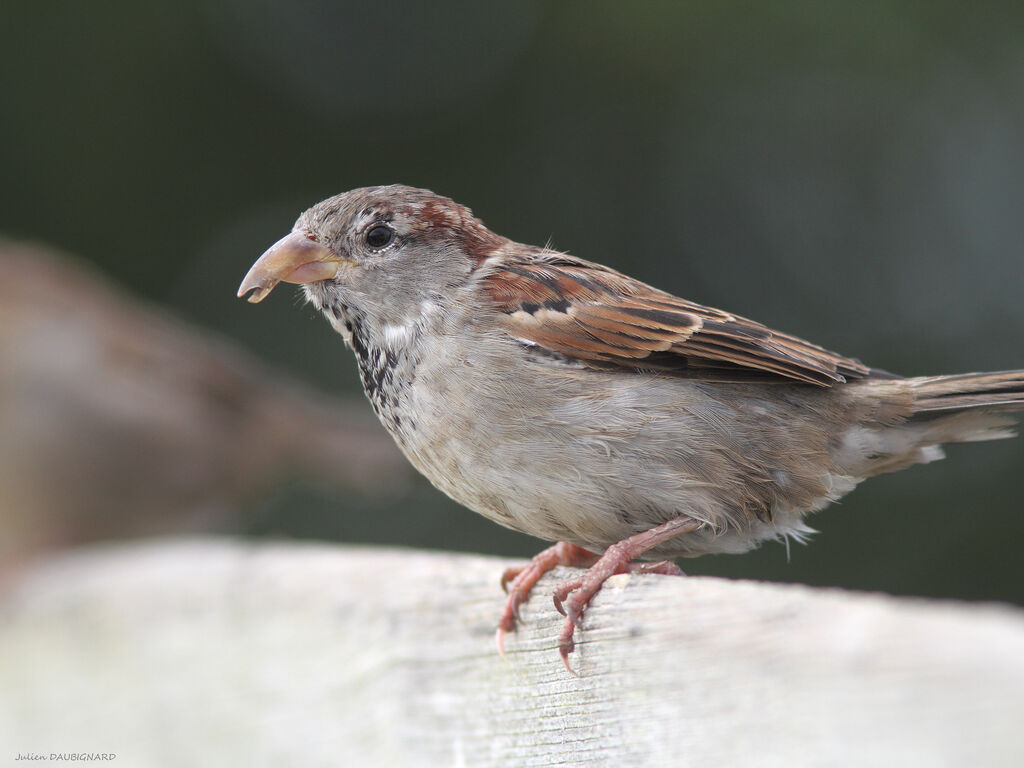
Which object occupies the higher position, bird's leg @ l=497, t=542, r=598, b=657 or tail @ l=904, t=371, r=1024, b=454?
tail @ l=904, t=371, r=1024, b=454

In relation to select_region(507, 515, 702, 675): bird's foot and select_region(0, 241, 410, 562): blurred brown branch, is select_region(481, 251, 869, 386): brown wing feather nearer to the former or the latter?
select_region(507, 515, 702, 675): bird's foot

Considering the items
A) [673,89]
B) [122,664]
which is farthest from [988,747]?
[673,89]

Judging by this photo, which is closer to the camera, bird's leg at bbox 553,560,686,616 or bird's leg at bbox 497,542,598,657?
bird's leg at bbox 553,560,686,616

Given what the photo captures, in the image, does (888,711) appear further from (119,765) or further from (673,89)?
(673,89)

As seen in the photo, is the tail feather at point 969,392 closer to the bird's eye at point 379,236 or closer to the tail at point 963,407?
the tail at point 963,407

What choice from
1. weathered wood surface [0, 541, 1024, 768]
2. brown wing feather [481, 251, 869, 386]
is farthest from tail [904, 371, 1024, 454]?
weathered wood surface [0, 541, 1024, 768]

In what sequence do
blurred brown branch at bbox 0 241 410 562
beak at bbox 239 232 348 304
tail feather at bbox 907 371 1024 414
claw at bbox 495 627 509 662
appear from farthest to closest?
blurred brown branch at bbox 0 241 410 562
beak at bbox 239 232 348 304
tail feather at bbox 907 371 1024 414
claw at bbox 495 627 509 662

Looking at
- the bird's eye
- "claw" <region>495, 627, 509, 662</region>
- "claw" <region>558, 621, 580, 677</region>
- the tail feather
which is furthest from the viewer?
the bird's eye

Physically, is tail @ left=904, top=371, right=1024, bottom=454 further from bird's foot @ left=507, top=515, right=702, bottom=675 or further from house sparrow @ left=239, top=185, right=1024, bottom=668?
bird's foot @ left=507, top=515, right=702, bottom=675

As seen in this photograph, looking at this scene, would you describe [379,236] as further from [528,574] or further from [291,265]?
Result: [528,574]

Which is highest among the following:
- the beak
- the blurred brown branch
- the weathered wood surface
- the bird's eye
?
the blurred brown branch
